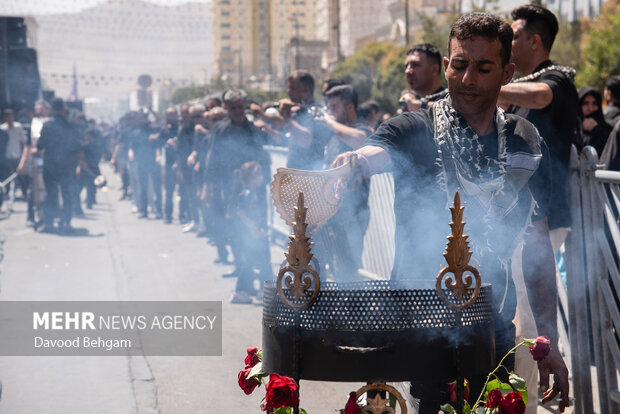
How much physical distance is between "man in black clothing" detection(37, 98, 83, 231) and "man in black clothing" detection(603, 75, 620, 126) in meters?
8.62

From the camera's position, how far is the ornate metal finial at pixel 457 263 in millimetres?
2225

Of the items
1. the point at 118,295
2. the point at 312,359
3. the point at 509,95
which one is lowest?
the point at 118,295

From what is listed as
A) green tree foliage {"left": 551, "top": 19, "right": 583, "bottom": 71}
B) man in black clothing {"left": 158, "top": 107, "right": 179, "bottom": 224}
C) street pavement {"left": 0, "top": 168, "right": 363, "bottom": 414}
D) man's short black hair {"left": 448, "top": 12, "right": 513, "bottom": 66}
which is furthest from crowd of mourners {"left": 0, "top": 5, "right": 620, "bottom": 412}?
green tree foliage {"left": 551, "top": 19, "right": 583, "bottom": 71}

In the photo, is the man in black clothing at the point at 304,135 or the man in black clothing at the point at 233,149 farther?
the man in black clothing at the point at 233,149

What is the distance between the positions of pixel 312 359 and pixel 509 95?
6.05ft

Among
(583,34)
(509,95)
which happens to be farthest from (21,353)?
(583,34)

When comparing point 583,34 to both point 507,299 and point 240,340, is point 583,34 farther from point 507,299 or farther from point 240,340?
point 507,299

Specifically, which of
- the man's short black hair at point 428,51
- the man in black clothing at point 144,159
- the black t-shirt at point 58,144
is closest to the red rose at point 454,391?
the man's short black hair at point 428,51

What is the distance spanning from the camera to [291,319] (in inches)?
91.0

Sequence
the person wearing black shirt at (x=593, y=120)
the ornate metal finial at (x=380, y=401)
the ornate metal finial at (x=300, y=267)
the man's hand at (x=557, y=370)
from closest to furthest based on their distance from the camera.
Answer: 1. the ornate metal finial at (x=300, y=267)
2. the ornate metal finial at (x=380, y=401)
3. the man's hand at (x=557, y=370)
4. the person wearing black shirt at (x=593, y=120)

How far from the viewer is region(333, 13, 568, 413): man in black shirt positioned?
2621 mm

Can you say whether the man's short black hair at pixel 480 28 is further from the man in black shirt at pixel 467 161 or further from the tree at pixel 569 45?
the tree at pixel 569 45

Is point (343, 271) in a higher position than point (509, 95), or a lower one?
lower

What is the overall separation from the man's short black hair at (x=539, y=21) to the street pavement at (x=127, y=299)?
2205mm
